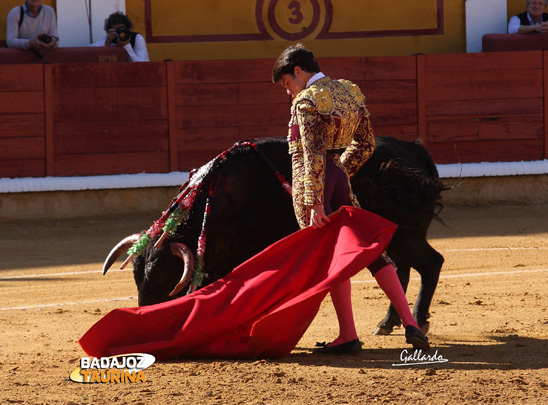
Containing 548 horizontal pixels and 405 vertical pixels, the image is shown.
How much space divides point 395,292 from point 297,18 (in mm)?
6112

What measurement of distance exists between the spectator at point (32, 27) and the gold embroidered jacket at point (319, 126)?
4958mm

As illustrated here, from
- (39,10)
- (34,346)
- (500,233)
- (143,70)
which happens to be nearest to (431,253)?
(34,346)

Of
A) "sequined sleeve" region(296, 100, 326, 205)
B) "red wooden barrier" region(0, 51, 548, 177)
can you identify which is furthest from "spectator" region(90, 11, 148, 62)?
"sequined sleeve" region(296, 100, 326, 205)

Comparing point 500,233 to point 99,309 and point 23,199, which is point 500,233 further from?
point 23,199

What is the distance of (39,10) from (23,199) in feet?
5.55

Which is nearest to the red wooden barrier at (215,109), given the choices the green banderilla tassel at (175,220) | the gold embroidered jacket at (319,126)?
the green banderilla tassel at (175,220)

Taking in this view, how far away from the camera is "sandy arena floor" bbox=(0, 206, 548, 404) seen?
280cm

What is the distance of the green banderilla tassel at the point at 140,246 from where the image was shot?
11.8 ft

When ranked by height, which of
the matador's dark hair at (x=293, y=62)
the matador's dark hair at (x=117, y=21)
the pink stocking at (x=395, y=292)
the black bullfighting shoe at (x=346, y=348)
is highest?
the matador's dark hair at (x=117, y=21)

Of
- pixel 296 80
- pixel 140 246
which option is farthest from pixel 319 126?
pixel 140 246

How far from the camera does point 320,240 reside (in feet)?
11.2

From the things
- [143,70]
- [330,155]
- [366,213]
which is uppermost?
[143,70]

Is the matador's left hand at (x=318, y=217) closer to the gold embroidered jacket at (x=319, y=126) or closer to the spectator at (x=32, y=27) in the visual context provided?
the gold embroidered jacket at (x=319, y=126)

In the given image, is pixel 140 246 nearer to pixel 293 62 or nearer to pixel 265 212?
pixel 265 212
